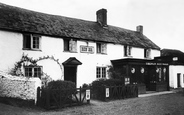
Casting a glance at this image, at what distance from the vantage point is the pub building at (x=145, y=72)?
54.7 ft

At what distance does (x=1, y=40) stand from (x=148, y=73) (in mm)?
15521

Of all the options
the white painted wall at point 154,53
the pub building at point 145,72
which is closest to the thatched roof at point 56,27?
the white painted wall at point 154,53

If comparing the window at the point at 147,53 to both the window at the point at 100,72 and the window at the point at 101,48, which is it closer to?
the window at the point at 101,48

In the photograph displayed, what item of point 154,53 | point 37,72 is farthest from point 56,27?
point 154,53

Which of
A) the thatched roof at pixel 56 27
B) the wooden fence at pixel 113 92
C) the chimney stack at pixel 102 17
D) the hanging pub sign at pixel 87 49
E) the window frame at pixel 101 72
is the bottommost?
the wooden fence at pixel 113 92

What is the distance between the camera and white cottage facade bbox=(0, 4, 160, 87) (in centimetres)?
1334

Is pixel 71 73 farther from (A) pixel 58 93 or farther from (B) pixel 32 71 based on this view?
(A) pixel 58 93

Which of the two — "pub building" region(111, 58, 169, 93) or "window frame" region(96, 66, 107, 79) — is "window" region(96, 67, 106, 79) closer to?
"window frame" region(96, 66, 107, 79)

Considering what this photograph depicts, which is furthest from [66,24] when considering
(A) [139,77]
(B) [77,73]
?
(A) [139,77]

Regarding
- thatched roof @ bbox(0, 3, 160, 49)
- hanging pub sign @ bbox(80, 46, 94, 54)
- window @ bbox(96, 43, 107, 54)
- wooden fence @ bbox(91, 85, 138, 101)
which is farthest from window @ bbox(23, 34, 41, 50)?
window @ bbox(96, 43, 107, 54)

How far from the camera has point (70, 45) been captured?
16359 millimetres

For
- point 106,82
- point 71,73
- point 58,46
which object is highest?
point 58,46

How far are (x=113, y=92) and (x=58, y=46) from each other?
6.99 metres

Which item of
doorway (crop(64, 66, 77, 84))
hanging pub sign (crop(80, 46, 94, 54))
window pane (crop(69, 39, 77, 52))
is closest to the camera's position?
doorway (crop(64, 66, 77, 84))
